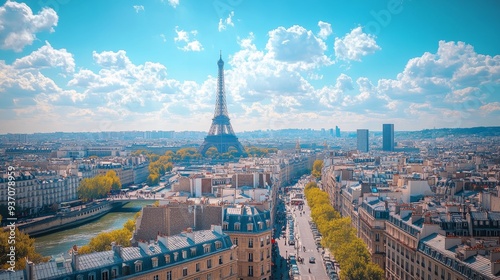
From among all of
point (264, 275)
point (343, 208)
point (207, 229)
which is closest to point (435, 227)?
point (264, 275)

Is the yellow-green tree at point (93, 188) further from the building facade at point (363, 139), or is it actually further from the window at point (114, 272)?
the building facade at point (363, 139)

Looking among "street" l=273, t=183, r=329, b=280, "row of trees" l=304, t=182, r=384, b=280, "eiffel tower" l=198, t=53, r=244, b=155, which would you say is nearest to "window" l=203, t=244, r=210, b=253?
"row of trees" l=304, t=182, r=384, b=280

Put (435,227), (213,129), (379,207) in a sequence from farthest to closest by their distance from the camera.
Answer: (213,129) < (379,207) < (435,227)

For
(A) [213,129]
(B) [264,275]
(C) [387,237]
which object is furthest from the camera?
(A) [213,129]

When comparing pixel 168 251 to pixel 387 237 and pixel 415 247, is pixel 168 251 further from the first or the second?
pixel 387 237

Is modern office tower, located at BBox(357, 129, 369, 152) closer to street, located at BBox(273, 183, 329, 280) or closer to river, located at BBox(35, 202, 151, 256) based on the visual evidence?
street, located at BBox(273, 183, 329, 280)

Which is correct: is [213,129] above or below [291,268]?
Answer: above
